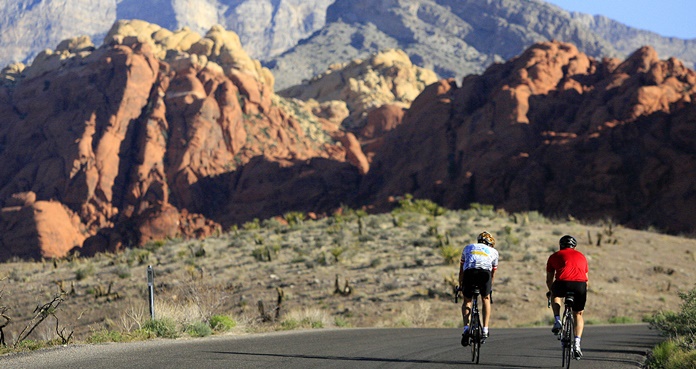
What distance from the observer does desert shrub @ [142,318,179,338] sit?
14.9m

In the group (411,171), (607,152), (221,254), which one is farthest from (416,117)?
(221,254)

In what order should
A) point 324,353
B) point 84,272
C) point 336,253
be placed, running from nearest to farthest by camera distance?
point 324,353 < point 336,253 < point 84,272

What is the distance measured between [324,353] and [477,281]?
9.32 feet

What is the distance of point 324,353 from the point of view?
40.5 ft

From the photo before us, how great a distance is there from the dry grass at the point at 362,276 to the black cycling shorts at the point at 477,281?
353 inches

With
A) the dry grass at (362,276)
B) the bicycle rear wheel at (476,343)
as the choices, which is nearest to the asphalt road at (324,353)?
the bicycle rear wheel at (476,343)

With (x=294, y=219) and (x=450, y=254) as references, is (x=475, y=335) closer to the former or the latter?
(x=450, y=254)

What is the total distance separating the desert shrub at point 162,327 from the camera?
14.9m

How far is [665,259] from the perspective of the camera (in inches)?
1448

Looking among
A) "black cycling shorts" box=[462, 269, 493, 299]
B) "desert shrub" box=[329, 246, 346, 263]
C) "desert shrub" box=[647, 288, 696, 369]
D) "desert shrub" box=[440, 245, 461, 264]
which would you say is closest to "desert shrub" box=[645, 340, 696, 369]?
"desert shrub" box=[647, 288, 696, 369]

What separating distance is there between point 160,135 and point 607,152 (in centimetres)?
4987

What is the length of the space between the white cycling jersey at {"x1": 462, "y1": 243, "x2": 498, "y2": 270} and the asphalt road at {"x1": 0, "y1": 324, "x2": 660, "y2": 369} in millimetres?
1463

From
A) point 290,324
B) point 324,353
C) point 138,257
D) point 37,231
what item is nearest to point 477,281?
point 324,353

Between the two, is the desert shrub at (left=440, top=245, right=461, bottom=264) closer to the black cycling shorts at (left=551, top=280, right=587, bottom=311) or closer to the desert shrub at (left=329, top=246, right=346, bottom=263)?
the desert shrub at (left=329, top=246, right=346, bottom=263)
